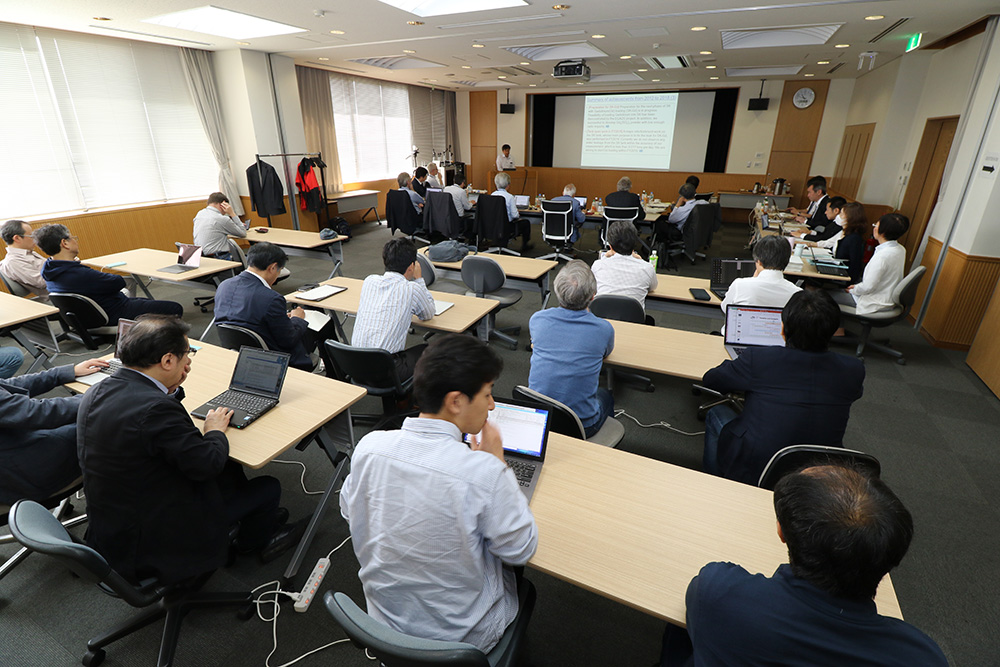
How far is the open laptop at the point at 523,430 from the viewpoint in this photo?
1661 millimetres

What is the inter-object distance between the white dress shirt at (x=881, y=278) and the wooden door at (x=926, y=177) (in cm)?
217

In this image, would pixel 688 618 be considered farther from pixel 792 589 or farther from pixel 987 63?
pixel 987 63

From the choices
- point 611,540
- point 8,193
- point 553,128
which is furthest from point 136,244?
point 553,128

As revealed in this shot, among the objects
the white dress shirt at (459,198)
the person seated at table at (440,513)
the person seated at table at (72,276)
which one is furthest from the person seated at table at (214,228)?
the person seated at table at (440,513)

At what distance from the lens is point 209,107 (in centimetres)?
676

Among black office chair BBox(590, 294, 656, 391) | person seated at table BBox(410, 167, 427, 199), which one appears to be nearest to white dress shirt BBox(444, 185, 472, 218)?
person seated at table BBox(410, 167, 427, 199)

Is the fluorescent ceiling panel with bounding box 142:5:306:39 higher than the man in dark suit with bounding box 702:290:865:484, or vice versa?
the fluorescent ceiling panel with bounding box 142:5:306:39

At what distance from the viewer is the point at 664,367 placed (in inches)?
98.3

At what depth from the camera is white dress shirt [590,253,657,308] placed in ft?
11.4

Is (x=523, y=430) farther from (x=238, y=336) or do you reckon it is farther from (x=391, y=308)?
(x=238, y=336)

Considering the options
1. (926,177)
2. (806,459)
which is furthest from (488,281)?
(926,177)

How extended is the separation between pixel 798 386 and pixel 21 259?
5.57 meters

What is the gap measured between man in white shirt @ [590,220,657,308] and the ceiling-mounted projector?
4468 millimetres

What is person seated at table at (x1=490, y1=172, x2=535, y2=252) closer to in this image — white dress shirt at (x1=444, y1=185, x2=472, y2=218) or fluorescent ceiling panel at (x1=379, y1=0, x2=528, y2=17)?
white dress shirt at (x1=444, y1=185, x2=472, y2=218)
